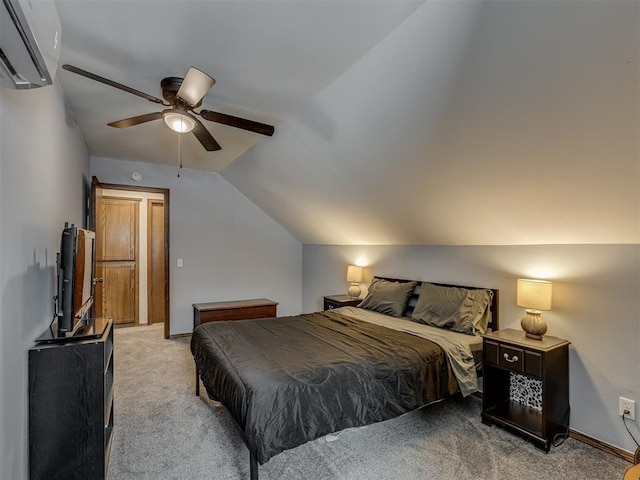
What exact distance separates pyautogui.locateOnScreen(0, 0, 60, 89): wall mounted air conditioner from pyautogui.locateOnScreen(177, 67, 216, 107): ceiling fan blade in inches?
24.5

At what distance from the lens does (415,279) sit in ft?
12.9

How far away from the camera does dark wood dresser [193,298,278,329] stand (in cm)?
464

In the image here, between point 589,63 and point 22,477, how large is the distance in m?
3.16

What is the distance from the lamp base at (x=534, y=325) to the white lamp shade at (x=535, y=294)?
109 millimetres

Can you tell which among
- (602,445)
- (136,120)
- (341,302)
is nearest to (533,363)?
(602,445)

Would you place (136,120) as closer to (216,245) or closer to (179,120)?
(179,120)

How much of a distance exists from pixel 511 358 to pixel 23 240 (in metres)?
3.03

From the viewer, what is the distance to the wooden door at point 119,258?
555 cm

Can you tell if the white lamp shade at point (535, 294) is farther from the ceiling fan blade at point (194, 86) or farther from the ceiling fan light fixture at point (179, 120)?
the ceiling fan light fixture at point (179, 120)

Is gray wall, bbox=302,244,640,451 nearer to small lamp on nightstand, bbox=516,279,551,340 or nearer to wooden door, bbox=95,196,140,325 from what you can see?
small lamp on nightstand, bbox=516,279,551,340

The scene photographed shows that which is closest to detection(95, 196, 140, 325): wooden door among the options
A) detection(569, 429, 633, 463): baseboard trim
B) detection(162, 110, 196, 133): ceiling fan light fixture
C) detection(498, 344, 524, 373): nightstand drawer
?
detection(162, 110, 196, 133): ceiling fan light fixture

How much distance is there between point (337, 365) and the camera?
7.00 ft

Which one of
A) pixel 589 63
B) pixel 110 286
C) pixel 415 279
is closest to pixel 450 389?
pixel 415 279

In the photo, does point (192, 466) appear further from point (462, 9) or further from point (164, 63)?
point (462, 9)
